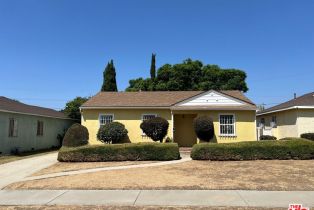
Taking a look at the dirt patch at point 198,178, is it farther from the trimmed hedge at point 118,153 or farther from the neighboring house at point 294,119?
the neighboring house at point 294,119

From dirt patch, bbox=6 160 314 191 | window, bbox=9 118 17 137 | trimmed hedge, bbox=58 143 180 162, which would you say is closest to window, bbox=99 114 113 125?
window, bbox=9 118 17 137

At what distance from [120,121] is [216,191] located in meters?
14.3

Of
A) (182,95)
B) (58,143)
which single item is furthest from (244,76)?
(58,143)

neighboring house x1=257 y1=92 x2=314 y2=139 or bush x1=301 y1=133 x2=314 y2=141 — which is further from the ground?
neighboring house x1=257 y1=92 x2=314 y2=139

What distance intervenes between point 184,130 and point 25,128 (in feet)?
40.3

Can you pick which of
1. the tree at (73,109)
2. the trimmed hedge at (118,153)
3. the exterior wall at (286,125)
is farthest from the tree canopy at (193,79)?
the trimmed hedge at (118,153)

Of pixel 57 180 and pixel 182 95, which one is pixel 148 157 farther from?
pixel 182 95

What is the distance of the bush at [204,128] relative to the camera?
68.7 feet

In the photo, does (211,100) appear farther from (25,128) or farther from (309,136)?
(25,128)

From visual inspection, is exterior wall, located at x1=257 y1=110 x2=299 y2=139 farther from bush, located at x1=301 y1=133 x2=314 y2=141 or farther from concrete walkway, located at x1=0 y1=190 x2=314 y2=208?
concrete walkway, located at x1=0 y1=190 x2=314 y2=208

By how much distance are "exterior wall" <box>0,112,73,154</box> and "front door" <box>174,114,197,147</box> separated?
11545mm

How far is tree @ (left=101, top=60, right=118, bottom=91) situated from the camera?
128 feet

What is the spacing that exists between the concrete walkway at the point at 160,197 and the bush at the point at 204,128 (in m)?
11.5

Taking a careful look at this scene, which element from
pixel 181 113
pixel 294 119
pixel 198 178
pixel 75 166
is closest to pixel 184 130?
pixel 181 113
